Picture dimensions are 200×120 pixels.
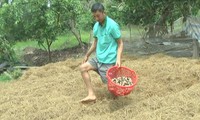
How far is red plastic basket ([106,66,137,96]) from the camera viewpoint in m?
5.48

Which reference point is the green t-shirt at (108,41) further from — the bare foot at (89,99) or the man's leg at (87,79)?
the bare foot at (89,99)

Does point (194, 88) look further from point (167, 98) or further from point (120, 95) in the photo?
point (120, 95)

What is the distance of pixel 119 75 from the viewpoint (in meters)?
5.87

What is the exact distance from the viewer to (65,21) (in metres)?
11.1

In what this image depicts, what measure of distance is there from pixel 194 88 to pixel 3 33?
6.51 m

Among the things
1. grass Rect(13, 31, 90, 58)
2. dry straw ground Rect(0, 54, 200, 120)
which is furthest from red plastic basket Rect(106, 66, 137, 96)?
grass Rect(13, 31, 90, 58)

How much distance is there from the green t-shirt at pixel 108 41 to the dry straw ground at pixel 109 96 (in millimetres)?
583

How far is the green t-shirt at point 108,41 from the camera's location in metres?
5.82

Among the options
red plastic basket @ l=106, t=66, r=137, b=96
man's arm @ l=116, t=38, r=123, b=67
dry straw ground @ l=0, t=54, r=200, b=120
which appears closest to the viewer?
dry straw ground @ l=0, t=54, r=200, b=120

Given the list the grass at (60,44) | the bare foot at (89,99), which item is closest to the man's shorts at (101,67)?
the bare foot at (89,99)

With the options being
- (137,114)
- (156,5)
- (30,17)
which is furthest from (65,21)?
(137,114)

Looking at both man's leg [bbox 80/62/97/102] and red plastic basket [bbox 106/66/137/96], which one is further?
man's leg [bbox 80/62/97/102]

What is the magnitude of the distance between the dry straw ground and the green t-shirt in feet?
1.91

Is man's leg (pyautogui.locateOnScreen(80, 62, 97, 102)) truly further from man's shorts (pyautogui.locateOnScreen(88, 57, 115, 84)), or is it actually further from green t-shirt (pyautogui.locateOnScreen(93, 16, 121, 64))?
green t-shirt (pyautogui.locateOnScreen(93, 16, 121, 64))
